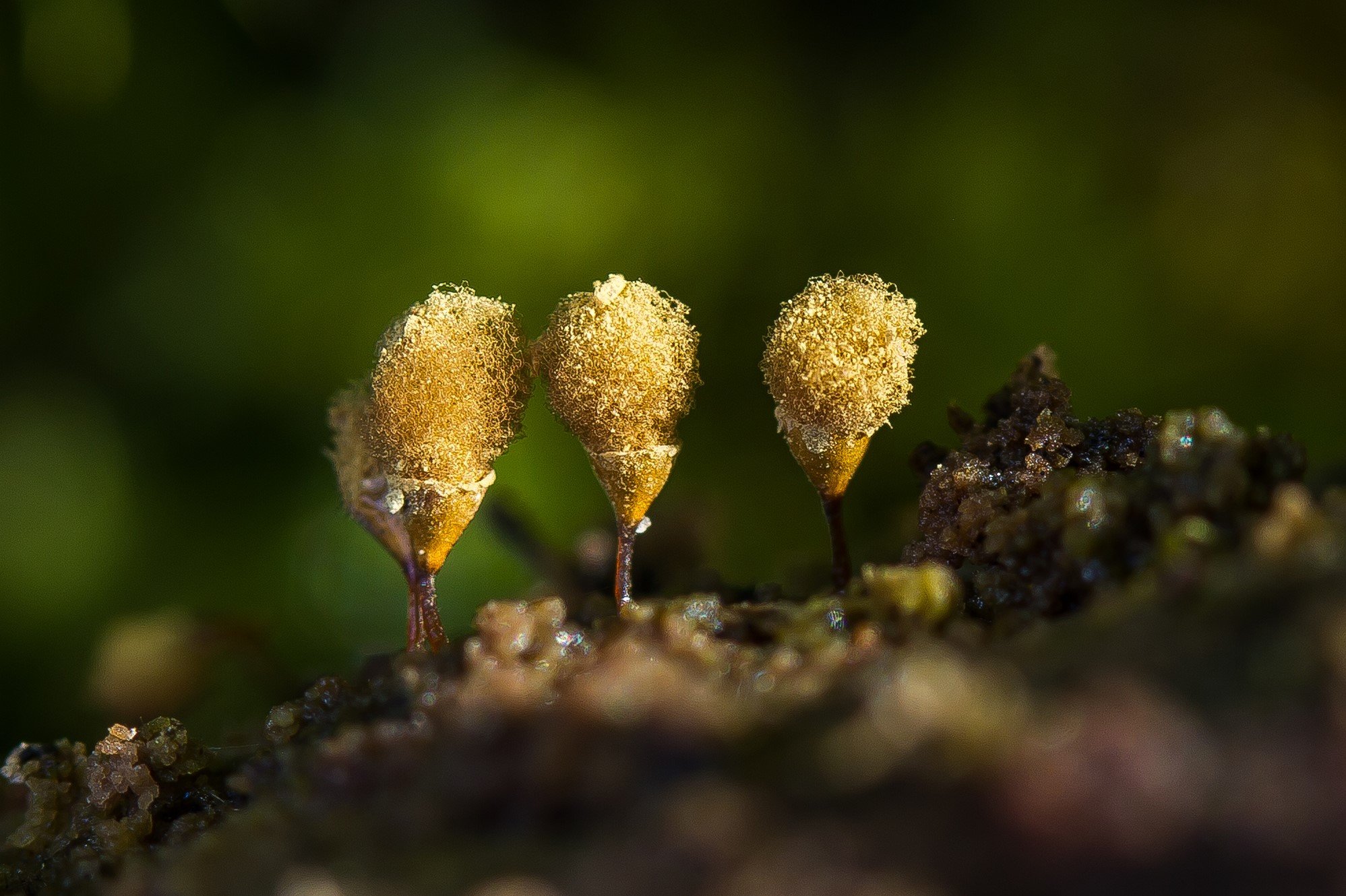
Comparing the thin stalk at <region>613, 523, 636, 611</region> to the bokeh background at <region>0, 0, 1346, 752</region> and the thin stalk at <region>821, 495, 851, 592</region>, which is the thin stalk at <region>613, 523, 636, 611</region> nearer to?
the thin stalk at <region>821, 495, 851, 592</region>

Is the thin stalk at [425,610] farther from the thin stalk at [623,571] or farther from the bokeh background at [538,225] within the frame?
the bokeh background at [538,225]

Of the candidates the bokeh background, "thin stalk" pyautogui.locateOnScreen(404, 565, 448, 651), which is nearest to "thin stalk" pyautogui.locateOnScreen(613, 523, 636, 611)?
"thin stalk" pyautogui.locateOnScreen(404, 565, 448, 651)

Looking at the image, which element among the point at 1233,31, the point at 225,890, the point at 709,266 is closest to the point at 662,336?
the point at 225,890

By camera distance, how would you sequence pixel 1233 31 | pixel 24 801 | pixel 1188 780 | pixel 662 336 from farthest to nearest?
pixel 1233 31, pixel 24 801, pixel 662 336, pixel 1188 780

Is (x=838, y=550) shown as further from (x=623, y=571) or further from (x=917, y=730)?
(x=917, y=730)

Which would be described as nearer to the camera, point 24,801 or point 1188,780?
point 1188,780

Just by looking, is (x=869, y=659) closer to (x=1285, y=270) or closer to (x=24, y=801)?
(x=24, y=801)

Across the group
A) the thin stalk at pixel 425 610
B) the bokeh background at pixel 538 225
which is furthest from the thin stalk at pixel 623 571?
the bokeh background at pixel 538 225
